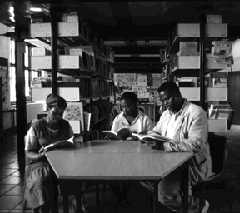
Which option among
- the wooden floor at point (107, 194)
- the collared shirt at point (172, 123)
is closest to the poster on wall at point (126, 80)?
the wooden floor at point (107, 194)

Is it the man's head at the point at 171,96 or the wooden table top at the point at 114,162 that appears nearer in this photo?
the wooden table top at the point at 114,162

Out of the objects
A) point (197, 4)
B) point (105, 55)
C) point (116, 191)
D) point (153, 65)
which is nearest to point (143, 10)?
point (197, 4)

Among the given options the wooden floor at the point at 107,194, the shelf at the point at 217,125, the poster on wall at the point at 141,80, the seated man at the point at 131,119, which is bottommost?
the wooden floor at the point at 107,194

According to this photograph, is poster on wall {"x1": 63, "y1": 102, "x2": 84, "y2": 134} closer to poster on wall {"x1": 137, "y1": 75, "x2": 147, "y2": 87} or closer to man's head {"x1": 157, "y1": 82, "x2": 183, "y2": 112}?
man's head {"x1": 157, "y1": 82, "x2": 183, "y2": 112}

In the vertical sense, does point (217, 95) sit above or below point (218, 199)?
above

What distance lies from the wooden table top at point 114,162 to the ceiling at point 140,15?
232cm

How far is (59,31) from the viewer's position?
4699 millimetres

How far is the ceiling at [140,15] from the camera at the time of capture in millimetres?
5152

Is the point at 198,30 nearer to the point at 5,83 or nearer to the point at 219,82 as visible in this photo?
the point at 219,82

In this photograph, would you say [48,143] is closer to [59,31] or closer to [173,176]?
[173,176]

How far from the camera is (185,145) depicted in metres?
2.98

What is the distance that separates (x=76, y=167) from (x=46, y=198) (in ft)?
2.01

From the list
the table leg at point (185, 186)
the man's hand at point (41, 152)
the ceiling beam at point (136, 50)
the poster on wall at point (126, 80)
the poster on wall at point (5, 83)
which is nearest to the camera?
the table leg at point (185, 186)

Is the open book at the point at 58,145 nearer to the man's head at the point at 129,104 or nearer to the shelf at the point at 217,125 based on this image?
the man's head at the point at 129,104
